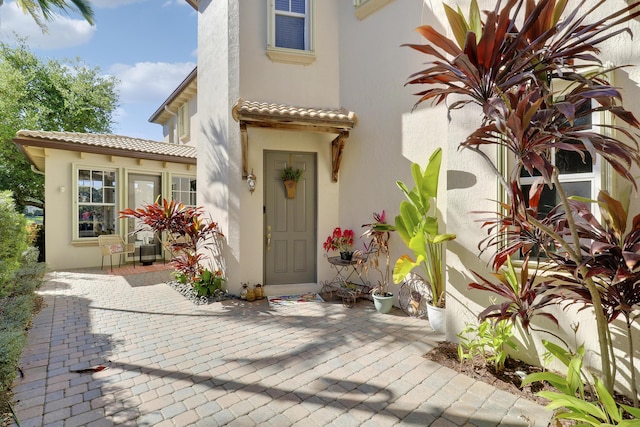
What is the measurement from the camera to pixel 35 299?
555 cm

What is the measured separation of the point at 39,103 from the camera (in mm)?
16438

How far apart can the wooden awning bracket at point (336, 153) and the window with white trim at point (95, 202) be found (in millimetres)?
7367

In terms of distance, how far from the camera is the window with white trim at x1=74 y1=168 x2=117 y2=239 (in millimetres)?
8914

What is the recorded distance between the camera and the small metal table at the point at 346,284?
5840mm

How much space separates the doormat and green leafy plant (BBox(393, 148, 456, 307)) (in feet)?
7.50

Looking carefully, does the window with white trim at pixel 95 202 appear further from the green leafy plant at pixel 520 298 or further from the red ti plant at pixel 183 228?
the green leafy plant at pixel 520 298

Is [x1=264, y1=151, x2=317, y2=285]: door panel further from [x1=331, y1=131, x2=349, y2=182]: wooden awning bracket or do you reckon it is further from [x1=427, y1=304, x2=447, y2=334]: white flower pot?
[x1=427, y1=304, x2=447, y2=334]: white flower pot

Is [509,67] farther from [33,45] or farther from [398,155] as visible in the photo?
[33,45]

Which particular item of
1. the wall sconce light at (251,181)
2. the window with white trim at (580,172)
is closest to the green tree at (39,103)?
the wall sconce light at (251,181)

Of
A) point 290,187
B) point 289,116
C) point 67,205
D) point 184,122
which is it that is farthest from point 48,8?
point 290,187

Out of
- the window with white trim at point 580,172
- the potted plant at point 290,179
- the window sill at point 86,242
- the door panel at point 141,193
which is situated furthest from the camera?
the door panel at point 141,193

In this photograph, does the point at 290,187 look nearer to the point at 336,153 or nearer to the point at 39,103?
A: the point at 336,153

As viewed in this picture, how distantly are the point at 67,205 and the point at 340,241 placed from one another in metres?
8.20

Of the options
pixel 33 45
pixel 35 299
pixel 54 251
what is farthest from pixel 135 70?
pixel 35 299
